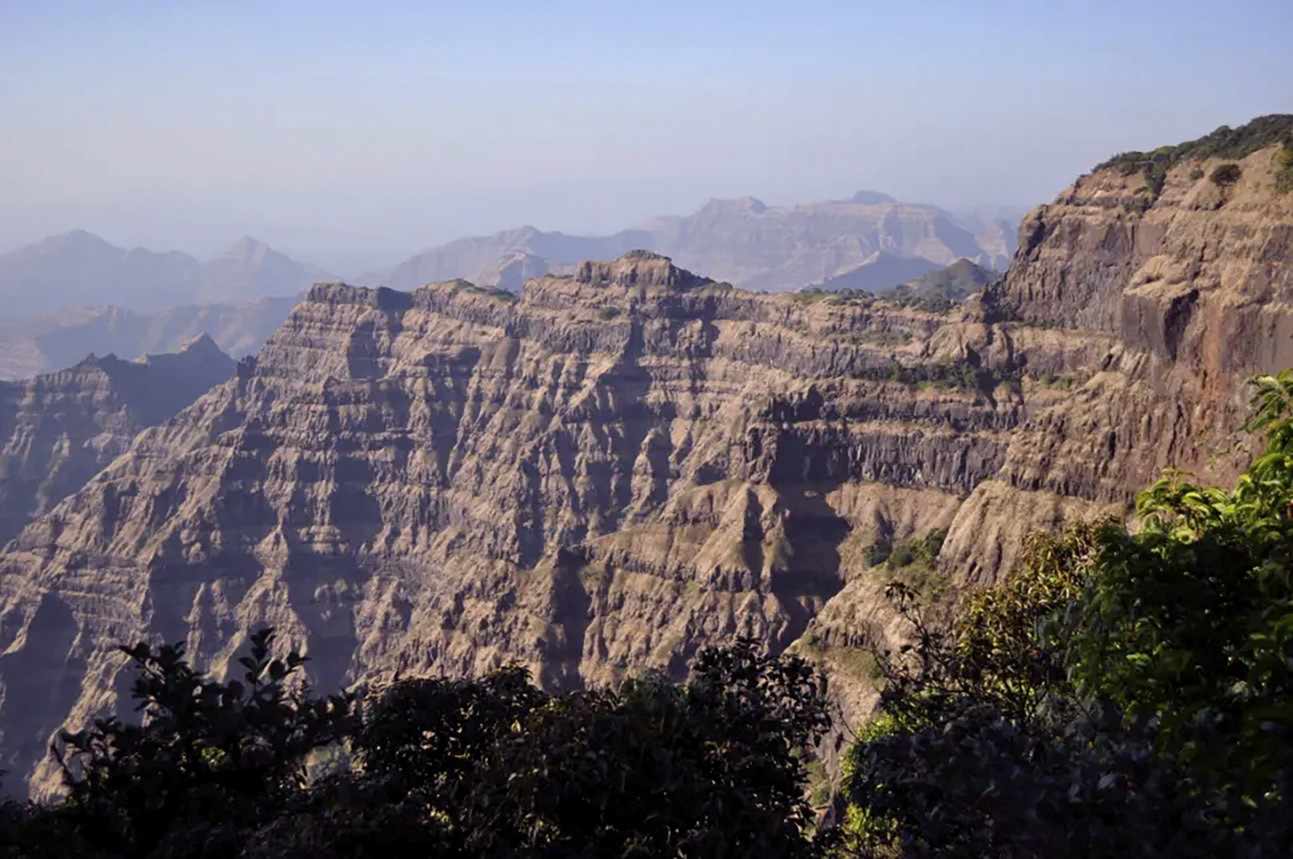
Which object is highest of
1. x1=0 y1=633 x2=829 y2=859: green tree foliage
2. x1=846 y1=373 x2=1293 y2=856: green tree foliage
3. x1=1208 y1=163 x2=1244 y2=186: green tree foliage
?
x1=1208 y1=163 x2=1244 y2=186: green tree foliage

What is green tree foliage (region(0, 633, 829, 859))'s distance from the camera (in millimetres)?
20703

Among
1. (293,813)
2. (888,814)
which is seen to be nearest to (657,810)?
(888,814)

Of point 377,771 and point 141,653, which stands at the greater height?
point 141,653

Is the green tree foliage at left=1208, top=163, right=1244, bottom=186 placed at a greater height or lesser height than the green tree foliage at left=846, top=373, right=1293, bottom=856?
greater

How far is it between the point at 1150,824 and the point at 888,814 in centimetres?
650

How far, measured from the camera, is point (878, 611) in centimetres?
9588

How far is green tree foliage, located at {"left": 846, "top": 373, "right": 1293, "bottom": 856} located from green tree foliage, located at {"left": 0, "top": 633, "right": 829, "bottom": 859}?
7.74 ft

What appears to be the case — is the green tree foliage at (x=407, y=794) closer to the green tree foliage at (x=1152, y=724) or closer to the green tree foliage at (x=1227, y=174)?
the green tree foliage at (x=1152, y=724)

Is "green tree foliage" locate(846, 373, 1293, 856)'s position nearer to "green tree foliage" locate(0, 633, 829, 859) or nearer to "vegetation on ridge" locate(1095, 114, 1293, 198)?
"green tree foliage" locate(0, 633, 829, 859)

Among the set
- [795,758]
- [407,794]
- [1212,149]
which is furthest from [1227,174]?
[407,794]

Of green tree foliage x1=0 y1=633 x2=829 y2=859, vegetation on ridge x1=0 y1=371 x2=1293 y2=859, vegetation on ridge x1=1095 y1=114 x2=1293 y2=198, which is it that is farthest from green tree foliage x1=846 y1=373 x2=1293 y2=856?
vegetation on ridge x1=1095 y1=114 x2=1293 y2=198

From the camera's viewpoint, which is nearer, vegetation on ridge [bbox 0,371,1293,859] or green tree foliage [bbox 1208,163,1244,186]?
vegetation on ridge [bbox 0,371,1293,859]

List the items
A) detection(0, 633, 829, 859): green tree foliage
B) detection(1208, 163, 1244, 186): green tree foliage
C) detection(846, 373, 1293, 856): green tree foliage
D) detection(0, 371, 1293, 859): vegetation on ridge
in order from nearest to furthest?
detection(846, 373, 1293, 856): green tree foliage
detection(0, 371, 1293, 859): vegetation on ridge
detection(0, 633, 829, 859): green tree foliage
detection(1208, 163, 1244, 186): green tree foliage

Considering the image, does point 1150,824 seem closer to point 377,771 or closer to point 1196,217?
point 377,771
